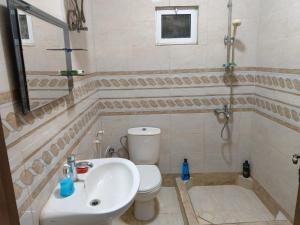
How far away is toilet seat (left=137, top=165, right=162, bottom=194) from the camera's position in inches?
77.1

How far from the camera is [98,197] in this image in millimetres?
1336

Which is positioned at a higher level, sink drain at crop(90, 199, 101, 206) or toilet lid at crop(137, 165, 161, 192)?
sink drain at crop(90, 199, 101, 206)

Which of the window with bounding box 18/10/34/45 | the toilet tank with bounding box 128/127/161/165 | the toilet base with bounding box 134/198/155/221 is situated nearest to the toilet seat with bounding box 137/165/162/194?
the toilet tank with bounding box 128/127/161/165

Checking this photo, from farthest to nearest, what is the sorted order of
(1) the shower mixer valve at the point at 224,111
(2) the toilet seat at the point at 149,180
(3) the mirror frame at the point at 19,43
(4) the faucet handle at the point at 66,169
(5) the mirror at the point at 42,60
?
(1) the shower mixer valve at the point at 224,111 < (2) the toilet seat at the point at 149,180 < (4) the faucet handle at the point at 66,169 < (5) the mirror at the point at 42,60 < (3) the mirror frame at the point at 19,43

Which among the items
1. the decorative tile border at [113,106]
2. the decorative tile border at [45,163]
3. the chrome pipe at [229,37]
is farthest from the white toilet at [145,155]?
the chrome pipe at [229,37]

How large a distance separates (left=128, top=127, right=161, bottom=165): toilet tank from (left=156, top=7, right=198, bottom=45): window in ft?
3.24

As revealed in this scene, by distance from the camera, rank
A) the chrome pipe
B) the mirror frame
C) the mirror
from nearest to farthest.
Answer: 1. the mirror frame
2. the mirror
3. the chrome pipe

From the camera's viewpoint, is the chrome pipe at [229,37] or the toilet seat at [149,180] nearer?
the toilet seat at [149,180]

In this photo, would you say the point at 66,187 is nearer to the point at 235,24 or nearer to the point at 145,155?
the point at 145,155

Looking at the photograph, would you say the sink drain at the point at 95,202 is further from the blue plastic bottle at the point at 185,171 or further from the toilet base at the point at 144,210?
the blue plastic bottle at the point at 185,171

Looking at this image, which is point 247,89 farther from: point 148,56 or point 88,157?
point 88,157

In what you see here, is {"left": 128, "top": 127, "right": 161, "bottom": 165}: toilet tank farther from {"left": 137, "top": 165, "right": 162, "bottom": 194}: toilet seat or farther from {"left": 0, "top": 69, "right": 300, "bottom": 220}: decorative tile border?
{"left": 0, "top": 69, "right": 300, "bottom": 220}: decorative tile border

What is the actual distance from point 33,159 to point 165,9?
6.57 ft

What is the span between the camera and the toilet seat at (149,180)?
1959 mm
